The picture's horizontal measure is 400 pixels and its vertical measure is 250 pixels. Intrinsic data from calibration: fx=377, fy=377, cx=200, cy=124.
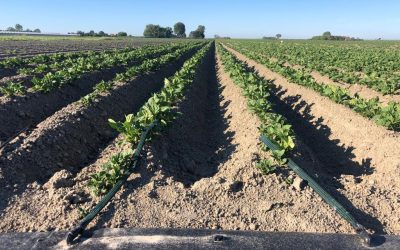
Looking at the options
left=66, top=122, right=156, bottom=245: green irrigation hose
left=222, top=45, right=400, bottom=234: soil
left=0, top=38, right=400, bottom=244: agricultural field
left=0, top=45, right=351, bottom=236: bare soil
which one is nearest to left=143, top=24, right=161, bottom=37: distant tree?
left=0, top=38, right=400, bottom=244: agricultural field

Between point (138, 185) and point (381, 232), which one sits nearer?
point (381, 232)

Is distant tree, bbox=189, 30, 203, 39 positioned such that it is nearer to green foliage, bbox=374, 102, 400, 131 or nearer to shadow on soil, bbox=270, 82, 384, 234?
shadow on soil, bbox=270, 82, 384, 234

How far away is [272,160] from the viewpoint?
19.0 feet

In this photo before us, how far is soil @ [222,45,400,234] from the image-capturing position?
500 centimetres

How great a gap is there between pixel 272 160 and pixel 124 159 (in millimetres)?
2230

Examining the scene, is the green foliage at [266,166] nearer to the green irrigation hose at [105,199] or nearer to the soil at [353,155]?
the soil at [353,155]

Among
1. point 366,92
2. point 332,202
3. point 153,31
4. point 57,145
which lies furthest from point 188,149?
point 153,31

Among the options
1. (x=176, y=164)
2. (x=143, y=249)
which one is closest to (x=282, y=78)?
(x=176, y=164)

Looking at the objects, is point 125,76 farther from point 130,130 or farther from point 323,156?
point 323,156

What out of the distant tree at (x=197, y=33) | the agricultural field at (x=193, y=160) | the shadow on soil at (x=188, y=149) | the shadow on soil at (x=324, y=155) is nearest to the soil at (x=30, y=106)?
the agricultural field at (x=193, y=160)

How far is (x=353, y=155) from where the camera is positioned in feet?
25.6

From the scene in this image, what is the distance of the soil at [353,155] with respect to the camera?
5000 millimetres

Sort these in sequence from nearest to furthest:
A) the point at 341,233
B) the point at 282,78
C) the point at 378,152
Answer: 1. the point at 341,233
2. the point at 378,152
3. the point at 282,78

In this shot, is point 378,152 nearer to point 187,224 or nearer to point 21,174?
point 187,224
